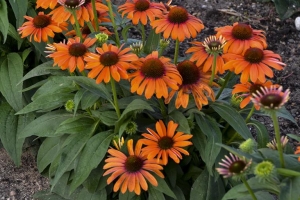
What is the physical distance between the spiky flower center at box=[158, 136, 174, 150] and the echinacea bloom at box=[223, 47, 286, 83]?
37cm

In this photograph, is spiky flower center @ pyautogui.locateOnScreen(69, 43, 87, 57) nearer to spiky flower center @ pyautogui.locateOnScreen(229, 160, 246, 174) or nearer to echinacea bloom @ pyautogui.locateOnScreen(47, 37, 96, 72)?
echinacea bloom @ pyautogui.locateOnScreen(47, 37, 96, 72)

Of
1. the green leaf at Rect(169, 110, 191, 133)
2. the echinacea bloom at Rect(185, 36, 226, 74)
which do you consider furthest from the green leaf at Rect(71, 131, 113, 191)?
the echinacea bloom at Rect(185, 36, 226, 74)

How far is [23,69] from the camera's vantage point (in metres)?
2.88

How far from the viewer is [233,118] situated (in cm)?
220

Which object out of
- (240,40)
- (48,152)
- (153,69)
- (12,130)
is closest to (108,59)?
(153,69)

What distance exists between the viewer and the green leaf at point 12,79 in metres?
2.72

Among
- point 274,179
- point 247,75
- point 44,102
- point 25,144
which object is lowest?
point 25,144

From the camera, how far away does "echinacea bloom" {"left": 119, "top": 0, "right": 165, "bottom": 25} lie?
2.39 m

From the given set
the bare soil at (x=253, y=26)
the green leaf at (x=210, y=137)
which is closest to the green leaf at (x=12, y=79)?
the bare soil at (x=253, y=26)

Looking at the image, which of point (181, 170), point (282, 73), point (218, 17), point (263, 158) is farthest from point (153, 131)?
point (218, 17)

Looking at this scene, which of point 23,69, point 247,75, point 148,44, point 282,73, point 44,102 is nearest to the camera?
point 247,75

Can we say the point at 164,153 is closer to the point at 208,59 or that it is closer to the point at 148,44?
the point at 208,59

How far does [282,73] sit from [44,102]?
1877mm

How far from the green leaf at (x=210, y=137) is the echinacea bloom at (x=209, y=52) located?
0.21 meters
